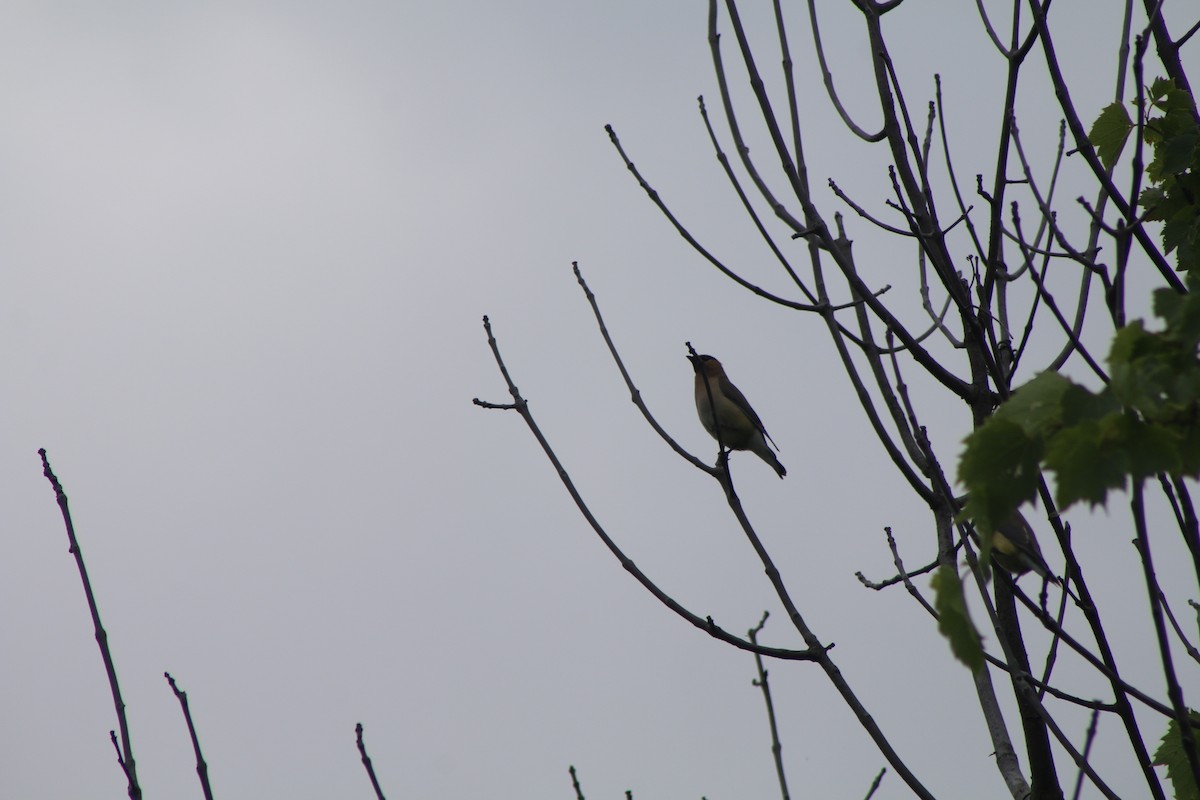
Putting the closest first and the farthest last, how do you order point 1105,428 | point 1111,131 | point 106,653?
point 1105,428
point 106,653
point 1111,131

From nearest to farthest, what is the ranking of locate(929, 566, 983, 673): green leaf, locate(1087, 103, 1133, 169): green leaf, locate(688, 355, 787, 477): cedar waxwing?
locate(929, 566, 983, 673): green leaf → locate(1087, 103, 1133, 169): green leaf → locate(688, 355, 787, 477): cedar waxwing

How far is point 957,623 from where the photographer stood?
1977mm

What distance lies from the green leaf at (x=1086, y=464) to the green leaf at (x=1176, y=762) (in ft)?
6.10

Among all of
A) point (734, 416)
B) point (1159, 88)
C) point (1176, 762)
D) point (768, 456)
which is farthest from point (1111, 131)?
point (768, 456)

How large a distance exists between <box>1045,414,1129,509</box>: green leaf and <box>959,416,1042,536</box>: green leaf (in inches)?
2.7

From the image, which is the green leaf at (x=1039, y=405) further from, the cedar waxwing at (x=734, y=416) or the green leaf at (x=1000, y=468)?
the cedar waxwing at (x=734, y=416)

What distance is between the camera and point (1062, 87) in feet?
11.6

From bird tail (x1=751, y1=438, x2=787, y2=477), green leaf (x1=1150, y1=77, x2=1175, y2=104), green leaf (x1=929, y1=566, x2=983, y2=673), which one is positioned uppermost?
bird tail (x1=751, y1=438, x2=787, y2=477)

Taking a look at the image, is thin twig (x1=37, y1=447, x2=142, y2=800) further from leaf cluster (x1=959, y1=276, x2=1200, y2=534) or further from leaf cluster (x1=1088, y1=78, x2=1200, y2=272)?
A: leaf cluster (x1=1088, y1=78, x2=1200, y2=272)

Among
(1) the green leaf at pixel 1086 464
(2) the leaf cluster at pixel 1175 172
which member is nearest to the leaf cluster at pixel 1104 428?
(1) the green leaf at pixel 1086 464

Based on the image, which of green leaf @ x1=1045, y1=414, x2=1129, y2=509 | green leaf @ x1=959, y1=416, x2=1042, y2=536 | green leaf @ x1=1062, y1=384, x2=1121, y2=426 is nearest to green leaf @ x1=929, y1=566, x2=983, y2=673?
green leaf @ x1=959, y1=416, x2=1042, y2=536

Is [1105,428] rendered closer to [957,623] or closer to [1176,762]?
[957,623]

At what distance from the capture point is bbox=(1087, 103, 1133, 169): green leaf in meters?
3.73

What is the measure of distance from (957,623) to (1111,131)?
2.44m
